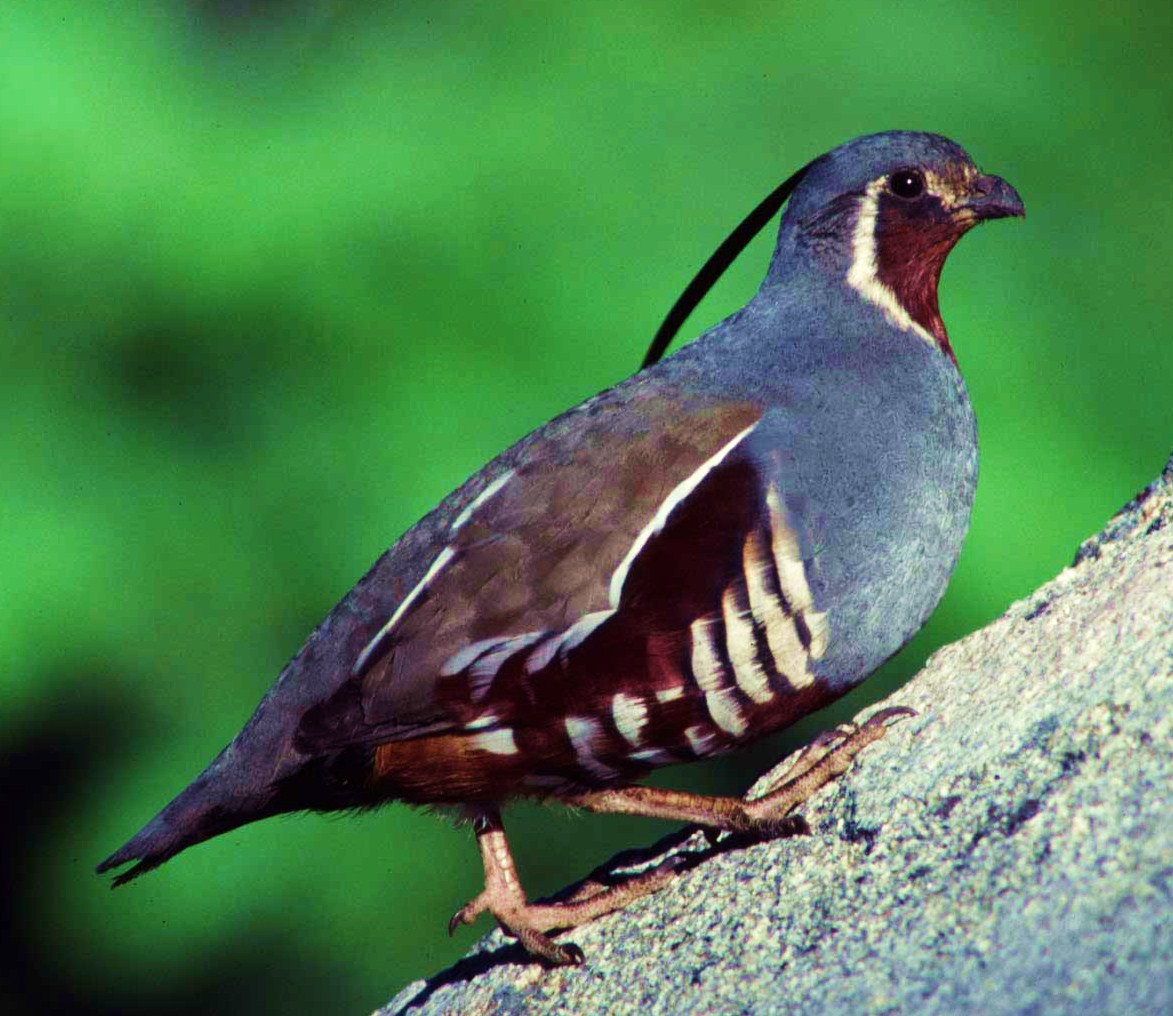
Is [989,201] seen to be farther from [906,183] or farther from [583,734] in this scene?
[583,734]

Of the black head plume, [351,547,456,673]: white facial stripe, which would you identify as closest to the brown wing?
[351,547,456,673]: white facial stripe

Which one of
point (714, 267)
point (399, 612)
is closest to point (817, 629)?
point (399, 612)

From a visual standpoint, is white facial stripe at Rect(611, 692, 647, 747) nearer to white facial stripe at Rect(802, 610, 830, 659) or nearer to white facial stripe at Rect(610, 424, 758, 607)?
white facial stripe at Rect(610, 424, 758, 607)

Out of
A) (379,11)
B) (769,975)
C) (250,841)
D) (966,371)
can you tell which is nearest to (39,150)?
(379,11)

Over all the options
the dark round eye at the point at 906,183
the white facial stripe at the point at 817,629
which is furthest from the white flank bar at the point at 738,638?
the dark round eye at the point at 906,183

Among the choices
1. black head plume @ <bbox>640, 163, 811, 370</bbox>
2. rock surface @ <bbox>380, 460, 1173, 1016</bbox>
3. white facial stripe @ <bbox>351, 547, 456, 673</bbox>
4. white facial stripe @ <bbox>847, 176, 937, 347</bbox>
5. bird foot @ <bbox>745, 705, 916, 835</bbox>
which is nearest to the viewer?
rock surface @ <bbox>380, 460, 1173, 1016</bbox>

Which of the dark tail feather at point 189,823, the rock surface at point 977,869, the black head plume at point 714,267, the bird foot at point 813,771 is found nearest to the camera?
the rock surface at point 977,869

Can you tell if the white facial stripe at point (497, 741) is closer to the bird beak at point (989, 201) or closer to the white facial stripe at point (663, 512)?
the white facial stripe at point (663, 512)
